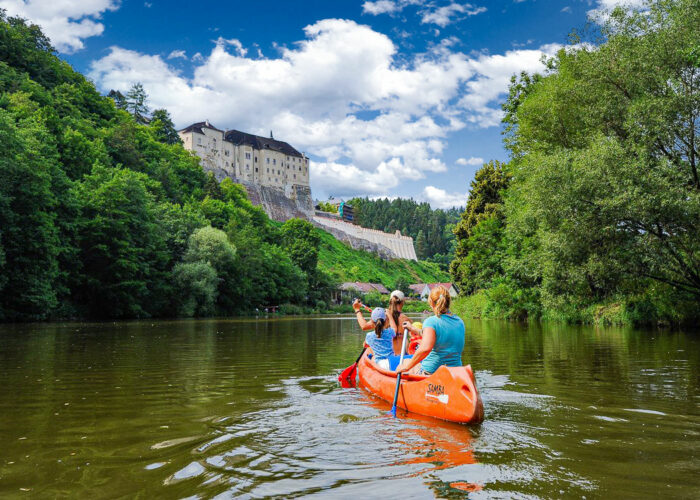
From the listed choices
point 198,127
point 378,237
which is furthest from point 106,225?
point 378,237

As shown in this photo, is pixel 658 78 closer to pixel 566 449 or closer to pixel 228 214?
pixel 566 449

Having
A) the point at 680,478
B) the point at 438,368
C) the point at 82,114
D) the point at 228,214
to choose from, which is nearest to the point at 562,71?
the point at 438,368

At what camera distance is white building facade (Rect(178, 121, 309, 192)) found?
113 metres

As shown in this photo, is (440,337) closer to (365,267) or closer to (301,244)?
(301,244)

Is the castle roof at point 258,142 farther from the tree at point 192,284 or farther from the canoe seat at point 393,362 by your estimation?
the canoe seat at point 393,362

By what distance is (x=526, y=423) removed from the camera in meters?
6.04

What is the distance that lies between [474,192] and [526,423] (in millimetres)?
39259

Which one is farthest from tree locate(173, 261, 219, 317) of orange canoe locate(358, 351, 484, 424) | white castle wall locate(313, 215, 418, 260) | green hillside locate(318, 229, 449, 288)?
white castle wall locate(313, 215, 418, 260)

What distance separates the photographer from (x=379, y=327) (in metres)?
8.66

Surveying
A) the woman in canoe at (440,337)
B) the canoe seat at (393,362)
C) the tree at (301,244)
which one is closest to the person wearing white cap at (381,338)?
the canoe seat at (393,362)

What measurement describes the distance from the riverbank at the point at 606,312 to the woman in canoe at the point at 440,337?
17.5 meters

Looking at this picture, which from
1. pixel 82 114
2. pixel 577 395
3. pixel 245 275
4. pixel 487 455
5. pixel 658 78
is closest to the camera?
pixel 487 455

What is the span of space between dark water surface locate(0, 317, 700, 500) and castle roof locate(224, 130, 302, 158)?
388 ft

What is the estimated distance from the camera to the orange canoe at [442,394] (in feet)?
19.0
